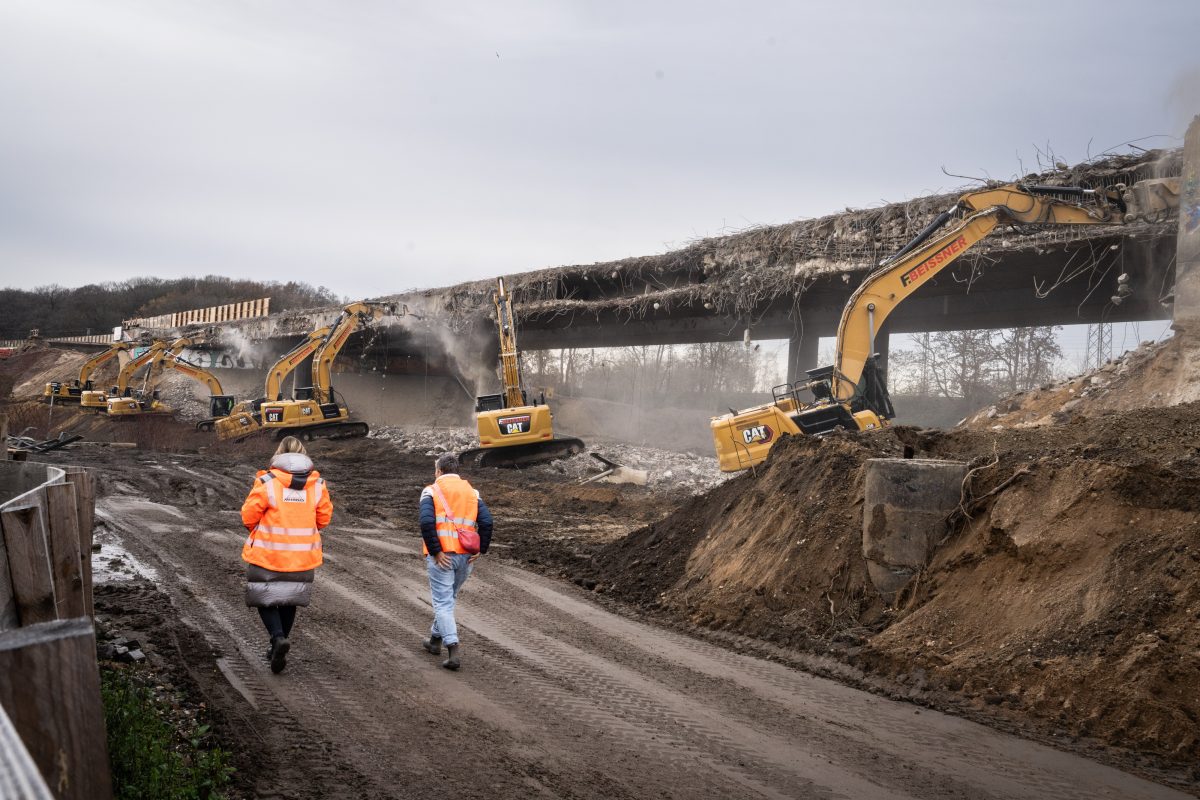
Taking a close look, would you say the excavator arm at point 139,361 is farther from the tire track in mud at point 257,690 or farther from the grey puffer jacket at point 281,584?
the grey puffer jacket at point 281,584

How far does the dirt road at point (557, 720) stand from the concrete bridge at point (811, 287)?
487 inches

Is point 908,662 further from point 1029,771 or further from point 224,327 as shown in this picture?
point 224,327

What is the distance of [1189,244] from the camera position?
14859 mm

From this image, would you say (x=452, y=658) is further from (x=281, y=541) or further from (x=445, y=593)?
(x=281, y=541)

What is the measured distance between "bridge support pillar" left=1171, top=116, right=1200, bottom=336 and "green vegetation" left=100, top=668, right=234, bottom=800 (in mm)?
14933

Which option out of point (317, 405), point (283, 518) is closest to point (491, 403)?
point (317, 405)

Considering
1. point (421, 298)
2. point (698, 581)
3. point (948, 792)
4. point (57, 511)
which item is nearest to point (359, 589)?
point (698, 581)

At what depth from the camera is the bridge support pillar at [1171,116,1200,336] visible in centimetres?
1474

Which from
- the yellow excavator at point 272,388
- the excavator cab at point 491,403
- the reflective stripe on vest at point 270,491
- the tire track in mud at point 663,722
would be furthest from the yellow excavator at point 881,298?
the yellow excavator at point 272,388

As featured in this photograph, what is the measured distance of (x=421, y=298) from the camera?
37.1 m

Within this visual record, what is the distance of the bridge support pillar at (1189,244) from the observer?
14.7 meters

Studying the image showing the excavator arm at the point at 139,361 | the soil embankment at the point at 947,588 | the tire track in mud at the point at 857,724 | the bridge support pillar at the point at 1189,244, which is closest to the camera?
the tire track in mud at the point at 857,724

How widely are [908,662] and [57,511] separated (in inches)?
230

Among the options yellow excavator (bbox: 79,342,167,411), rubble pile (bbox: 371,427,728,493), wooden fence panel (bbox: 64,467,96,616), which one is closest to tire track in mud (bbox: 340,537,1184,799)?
wooden fence panel (bbox: 64,467,96,616)
